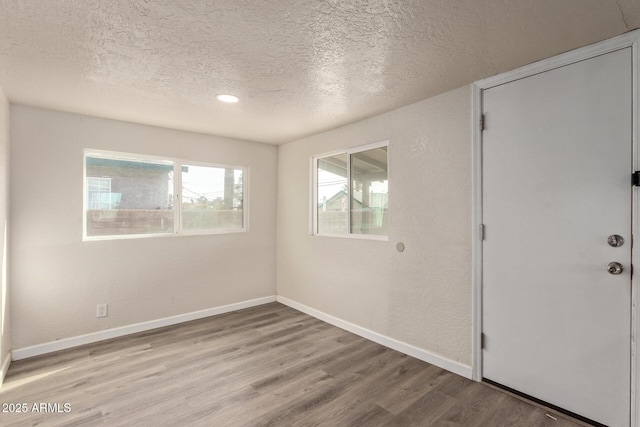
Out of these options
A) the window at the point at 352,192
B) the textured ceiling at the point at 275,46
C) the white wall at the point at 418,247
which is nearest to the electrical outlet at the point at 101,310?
the textured ceiling at the point at 275,46

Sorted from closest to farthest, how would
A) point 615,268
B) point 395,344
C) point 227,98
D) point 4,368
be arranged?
point 615,268, point 4,368, point 227,98, point 395,344

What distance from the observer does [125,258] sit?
337 cm

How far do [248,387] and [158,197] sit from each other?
2.46 m

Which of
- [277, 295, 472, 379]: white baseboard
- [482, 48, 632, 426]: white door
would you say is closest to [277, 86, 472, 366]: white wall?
[277, 295, 472, 379]: white baseboard

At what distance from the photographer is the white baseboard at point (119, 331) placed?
2.85 m

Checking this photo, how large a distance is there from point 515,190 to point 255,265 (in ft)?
11.1

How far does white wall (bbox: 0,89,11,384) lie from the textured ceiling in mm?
253

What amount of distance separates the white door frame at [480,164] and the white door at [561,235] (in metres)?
0.03

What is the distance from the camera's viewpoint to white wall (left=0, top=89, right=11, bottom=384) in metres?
2.46

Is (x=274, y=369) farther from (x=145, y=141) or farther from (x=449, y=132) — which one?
(x=145, y=141)

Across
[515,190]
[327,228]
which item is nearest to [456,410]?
[515,190]

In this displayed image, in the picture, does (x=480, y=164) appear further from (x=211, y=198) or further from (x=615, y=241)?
(x=211, y=198)

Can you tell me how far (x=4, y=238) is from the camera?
8.43 ft

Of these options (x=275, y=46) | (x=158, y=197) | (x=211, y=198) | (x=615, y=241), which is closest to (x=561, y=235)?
Answer: (x=615, y=241)
